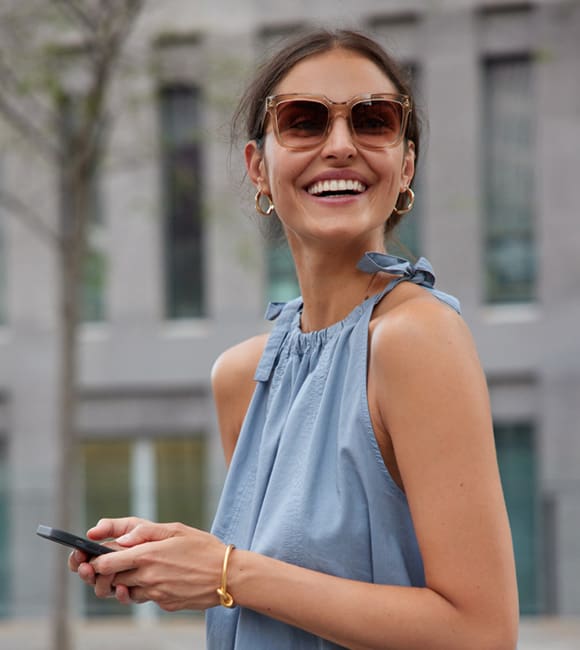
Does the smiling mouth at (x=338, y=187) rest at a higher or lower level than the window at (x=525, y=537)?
higher

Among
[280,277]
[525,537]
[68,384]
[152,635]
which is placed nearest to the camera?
[68,384]

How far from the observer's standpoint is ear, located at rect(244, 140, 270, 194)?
2049 mm

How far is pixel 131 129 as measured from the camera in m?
13.8

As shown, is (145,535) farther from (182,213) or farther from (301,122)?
(182,213)

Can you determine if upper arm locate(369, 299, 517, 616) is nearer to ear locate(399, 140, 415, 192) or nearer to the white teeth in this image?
the white teeth

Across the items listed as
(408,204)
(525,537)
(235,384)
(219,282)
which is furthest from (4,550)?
(408,204)

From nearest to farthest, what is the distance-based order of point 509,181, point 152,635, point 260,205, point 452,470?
1. point 452,470
2. point 260,205
3. point 152,635
4. point 509,181

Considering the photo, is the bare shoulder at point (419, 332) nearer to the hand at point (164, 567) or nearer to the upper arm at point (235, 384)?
the hand at point (164, 567)

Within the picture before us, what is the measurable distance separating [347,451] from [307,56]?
0.71m

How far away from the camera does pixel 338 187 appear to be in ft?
6.05

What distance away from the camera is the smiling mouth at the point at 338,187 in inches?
72.6

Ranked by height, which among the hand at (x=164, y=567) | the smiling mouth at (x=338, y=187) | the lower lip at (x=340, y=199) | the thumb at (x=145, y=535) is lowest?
the hand at (x=164, y=567)

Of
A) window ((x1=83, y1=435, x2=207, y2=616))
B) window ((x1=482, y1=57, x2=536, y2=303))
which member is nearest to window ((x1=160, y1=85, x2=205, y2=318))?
window ((x1=83, y1=435, x2=207, y2=616))

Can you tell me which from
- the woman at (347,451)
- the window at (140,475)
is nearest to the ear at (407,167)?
the woman at (347,451)
